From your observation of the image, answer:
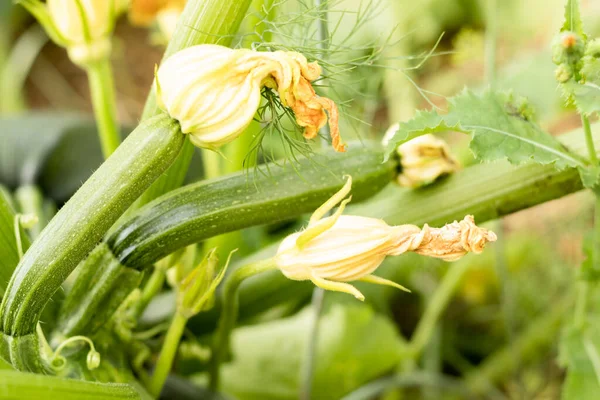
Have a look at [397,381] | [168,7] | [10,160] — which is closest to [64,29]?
[168,7]

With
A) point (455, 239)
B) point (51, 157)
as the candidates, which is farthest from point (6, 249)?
point (51, 157)

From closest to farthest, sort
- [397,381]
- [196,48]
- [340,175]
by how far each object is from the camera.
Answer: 1. [196,48]
2. [340,175]
3. [397,381]

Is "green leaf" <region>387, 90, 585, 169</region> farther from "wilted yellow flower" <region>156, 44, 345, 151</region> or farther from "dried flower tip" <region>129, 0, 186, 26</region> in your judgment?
"dried flower tip" <region>129, 0, 186, 26</region>

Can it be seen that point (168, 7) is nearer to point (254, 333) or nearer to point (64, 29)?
point (64, 29)

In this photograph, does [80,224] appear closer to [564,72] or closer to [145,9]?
[564,72]

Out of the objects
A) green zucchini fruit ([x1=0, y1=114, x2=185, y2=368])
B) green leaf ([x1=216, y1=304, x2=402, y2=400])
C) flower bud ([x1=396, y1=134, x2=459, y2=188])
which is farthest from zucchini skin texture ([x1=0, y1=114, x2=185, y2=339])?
green leaf ([x1=216, y1=304, x2=402, y2=400])

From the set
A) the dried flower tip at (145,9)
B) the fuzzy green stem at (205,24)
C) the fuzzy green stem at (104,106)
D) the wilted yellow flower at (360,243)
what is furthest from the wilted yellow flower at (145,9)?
the wilted yellow flower at (360,243)
